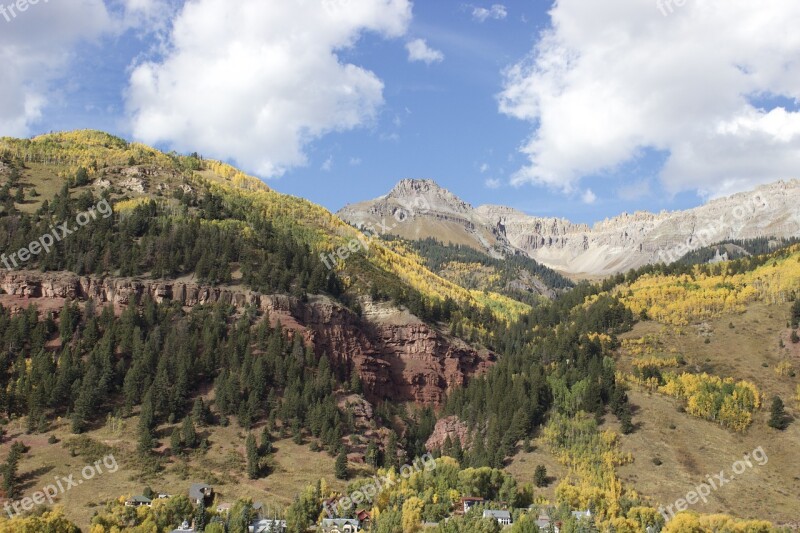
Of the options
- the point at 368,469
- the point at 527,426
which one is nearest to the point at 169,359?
the point at 368,469

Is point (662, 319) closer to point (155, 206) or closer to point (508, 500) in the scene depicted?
point (508, 500)

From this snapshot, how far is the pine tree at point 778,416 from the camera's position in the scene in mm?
130500

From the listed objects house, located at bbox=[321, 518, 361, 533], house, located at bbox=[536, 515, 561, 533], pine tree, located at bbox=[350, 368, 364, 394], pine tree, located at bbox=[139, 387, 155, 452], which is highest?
pine tree, located at bbox=[350, 368, 364, 394]

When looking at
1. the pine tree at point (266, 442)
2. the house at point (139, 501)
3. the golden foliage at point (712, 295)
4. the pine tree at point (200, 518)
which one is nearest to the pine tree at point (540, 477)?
the pine tree at point (266, 442)

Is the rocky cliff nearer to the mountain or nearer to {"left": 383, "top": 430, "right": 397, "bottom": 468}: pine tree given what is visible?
the mountain

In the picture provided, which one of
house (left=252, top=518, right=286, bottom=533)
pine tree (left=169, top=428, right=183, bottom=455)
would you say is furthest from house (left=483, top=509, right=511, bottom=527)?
pine tree (left=169, top=428, right=183, bottom=455)

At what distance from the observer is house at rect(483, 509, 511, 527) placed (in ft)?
307

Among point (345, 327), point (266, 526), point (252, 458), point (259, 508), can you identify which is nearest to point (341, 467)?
point (252, 458)

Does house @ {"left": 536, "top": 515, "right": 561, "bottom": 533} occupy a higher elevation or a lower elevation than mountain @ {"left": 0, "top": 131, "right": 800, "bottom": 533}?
lower

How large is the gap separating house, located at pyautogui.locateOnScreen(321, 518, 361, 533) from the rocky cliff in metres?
57.0

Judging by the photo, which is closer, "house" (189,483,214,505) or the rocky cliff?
"house" (189,483,214,505)

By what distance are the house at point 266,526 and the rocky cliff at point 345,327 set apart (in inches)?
2268

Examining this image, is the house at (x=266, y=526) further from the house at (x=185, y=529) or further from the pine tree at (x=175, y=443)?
the pine tree at (x=175, y=443)

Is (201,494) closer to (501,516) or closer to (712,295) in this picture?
(501,516)
